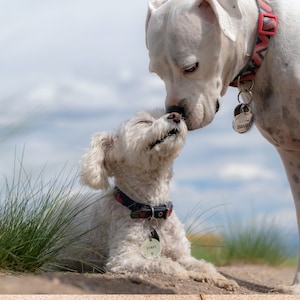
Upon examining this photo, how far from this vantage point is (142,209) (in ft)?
17.6

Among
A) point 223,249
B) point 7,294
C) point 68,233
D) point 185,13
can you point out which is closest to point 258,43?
point 185,13

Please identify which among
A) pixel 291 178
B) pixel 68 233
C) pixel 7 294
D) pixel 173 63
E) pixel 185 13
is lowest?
pixel 7 294

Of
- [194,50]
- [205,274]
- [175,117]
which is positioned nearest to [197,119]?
[175,117]

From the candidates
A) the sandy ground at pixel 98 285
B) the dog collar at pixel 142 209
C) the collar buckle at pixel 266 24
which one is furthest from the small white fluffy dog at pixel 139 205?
the collar buckle at pixel 266 24

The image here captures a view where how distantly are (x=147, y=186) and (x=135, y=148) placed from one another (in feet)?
1.00

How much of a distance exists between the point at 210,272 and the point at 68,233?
102cm

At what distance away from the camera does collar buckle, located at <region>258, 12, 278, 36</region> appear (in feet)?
16.9

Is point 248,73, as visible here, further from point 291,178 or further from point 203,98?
point 291,178

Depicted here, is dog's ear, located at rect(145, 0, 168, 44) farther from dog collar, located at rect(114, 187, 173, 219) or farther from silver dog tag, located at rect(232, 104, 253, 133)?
dog collar, located at rect(114, 187, 173, 219)

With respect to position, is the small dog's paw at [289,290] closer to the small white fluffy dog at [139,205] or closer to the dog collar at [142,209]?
the small white fluffy dog at [139,205]

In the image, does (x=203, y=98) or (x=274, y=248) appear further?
(x=274, y=248)

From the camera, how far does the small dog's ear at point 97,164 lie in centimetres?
527

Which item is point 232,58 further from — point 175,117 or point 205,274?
point 205,274

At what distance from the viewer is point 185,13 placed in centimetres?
497
